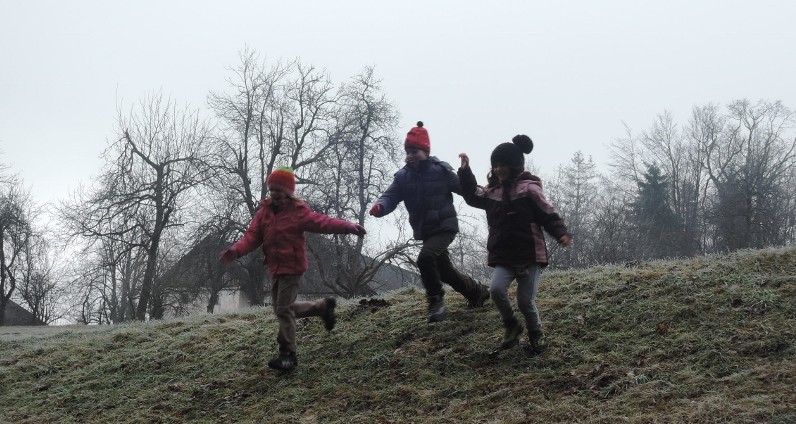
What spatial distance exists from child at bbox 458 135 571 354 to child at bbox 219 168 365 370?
5.23 feet

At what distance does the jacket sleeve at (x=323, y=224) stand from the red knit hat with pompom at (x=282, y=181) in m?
0.28

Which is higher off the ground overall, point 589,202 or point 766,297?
point 589,202

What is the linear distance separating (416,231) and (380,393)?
214 cm

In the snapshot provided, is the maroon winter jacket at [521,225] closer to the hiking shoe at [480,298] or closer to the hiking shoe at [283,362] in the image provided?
the hiking shoe at [480,298]

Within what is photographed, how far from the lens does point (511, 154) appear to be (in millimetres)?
6934

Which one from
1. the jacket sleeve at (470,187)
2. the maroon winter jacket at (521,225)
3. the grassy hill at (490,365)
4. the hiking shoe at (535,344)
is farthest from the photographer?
the jacket sleeve at (470,187)

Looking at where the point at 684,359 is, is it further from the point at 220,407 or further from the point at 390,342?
the point at 220,407

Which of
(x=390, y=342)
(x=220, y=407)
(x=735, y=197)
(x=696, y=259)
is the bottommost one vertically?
(x=220, y=407)

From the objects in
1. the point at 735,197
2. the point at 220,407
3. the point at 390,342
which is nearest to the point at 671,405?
the point at 390,342

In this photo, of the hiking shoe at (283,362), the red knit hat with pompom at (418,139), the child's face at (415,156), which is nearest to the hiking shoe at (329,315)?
the hiking shoe at (283,362)

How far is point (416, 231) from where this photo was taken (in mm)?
8133

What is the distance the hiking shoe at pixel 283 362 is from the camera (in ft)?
24.6

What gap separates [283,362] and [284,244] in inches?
47.0

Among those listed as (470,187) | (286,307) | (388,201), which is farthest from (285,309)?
(470,187)
